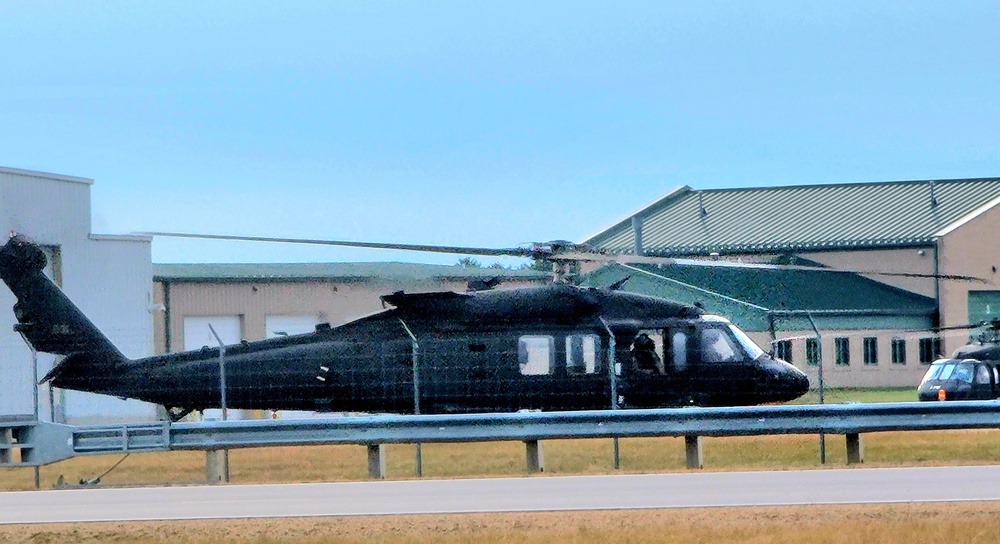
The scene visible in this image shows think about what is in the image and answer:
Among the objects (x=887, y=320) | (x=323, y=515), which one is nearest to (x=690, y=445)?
(x=323, y=515)

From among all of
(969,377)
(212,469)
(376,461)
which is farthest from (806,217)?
(212,469)

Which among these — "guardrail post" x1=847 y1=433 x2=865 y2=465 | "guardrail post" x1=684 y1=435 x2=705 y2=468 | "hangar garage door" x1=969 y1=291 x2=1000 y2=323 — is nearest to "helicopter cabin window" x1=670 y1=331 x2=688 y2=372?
"guardrail post" x1=684 y1=435 x2=705 y2=468

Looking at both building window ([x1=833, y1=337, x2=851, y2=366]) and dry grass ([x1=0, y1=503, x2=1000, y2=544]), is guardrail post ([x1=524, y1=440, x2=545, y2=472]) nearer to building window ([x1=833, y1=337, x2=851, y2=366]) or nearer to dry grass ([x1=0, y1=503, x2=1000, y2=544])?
dry grass ([x1=0, y1=503, x2=1000, y2=544])

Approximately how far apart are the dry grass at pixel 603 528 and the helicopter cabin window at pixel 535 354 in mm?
7866

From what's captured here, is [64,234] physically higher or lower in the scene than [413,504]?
higher

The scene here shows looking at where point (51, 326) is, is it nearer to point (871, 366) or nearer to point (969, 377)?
point (969, 377)

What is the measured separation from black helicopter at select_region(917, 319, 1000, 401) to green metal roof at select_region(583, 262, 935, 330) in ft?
50.4

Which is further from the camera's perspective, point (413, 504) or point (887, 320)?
point (887, 320)

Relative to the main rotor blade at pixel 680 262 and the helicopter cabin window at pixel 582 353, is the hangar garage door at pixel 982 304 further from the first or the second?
the main rotor blade at pixel 680 262

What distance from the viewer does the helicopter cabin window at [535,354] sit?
21234 millimetres

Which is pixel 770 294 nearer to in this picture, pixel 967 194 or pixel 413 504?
pixel 967 194

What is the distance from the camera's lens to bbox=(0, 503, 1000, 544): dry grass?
11953 millimetres

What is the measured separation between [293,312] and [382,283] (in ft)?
56.1

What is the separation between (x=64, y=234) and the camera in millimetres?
36344
